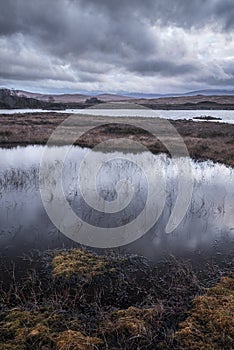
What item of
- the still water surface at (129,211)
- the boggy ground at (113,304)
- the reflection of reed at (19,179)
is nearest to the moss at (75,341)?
the boggy ground at (113,304)

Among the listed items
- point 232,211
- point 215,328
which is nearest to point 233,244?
point 232,211

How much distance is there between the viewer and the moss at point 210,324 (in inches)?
214

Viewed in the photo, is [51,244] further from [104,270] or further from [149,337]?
[149,337]

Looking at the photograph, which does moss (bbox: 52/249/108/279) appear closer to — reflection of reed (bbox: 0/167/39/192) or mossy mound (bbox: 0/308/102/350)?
mossy mound (bbox: 0/308/102/350)

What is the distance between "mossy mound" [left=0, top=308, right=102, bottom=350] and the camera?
5266 mm

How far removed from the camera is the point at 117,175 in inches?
736

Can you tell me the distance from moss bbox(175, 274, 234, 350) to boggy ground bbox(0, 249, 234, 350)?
18 mm

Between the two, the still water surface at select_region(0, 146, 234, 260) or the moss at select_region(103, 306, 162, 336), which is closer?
the moss at select_region(103, 306, 162, 336)

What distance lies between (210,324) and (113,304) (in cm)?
219

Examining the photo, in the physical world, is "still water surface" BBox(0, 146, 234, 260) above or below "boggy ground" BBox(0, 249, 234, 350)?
above

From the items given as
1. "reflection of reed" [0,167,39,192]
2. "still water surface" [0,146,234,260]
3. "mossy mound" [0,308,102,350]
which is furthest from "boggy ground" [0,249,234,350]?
"reflection of reed" [0,167,39,192]

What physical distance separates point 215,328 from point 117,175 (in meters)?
13.4

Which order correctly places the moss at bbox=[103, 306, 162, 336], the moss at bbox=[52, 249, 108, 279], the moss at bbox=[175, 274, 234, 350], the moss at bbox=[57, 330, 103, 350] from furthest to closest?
the moss at bbox=[52, 249, 108, 279] < the moss at bbox=[103, 306, 162, 336] < the moss at bbox=[175, 274, 234, 350] < the moss at bbox=[57, 330, 103, 350]

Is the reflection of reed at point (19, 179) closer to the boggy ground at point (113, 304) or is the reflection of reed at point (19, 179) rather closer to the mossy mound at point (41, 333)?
the boggy ground at point (113, 304)
